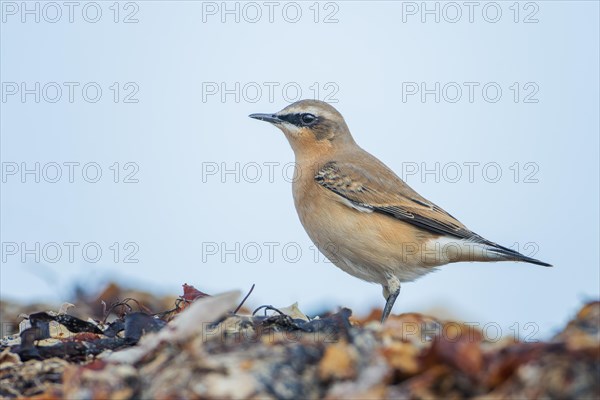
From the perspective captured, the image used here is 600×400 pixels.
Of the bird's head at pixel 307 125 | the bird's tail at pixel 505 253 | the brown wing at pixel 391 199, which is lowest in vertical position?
the bird's tail at pixel 505 253

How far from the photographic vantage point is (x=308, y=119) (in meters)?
12.0

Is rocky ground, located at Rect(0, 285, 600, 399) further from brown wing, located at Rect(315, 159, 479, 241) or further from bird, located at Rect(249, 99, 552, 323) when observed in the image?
brown wing, located at Rect(315, 159, 479, 241)

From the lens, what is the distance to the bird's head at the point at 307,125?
11883mm

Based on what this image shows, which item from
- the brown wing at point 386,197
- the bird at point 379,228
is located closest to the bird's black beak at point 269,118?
the bird at point 379,228

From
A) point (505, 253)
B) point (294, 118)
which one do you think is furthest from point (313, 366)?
point (294, 118)

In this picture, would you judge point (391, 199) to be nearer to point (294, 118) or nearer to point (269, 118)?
point (294, 118)

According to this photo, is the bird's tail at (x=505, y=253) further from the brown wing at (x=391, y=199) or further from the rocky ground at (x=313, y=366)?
the rocky ground at (x=313, y=366)

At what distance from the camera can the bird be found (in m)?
10.6

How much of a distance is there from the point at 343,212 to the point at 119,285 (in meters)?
4.07

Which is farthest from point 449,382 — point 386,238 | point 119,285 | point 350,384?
point 119,285

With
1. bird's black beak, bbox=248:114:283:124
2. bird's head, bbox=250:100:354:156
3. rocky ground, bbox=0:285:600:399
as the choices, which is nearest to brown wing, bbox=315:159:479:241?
bird's head, bbox=250:100:354:156

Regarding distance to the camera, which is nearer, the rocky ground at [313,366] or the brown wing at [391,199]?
the rocky ground at [313,366]

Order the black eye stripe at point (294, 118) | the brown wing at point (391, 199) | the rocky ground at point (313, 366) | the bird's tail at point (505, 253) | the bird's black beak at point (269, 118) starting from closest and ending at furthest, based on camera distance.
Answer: the rocky ground at point (313, 366) < the bird's tail at point (505, 253) < the brown wing at point (391, 199) < the bird's black beak at point (269, 118) < the black eye stripe at point (294, 118)

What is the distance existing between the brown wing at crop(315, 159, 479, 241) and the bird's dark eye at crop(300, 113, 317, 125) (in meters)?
0.73
